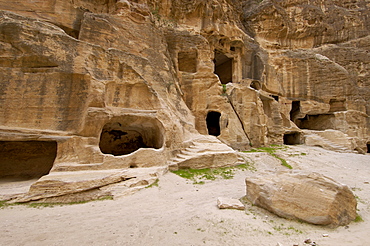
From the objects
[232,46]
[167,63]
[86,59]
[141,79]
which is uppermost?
[232,46]

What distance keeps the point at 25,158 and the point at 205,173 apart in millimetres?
7925

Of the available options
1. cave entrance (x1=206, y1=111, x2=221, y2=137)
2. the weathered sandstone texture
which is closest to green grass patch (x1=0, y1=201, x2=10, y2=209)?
the weathered sandstone texture

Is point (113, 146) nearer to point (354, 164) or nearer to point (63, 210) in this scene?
point (63, 210)

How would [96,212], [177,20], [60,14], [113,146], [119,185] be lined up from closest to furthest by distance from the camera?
1. [96,212]
2. [119,185]
3. [113,146]
4. [60,14]
5. [177,20]

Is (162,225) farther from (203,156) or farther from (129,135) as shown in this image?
(129,135)

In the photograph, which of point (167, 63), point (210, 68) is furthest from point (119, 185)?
point (210, 68)

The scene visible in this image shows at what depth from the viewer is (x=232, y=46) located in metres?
22.7

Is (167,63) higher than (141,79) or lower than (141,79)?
higher

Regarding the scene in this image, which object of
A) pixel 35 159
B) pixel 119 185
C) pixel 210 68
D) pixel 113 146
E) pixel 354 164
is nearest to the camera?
pixel 119 185

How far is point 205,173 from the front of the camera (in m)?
8.52

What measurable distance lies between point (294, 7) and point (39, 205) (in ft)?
120

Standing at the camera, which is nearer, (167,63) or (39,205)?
(39,205)

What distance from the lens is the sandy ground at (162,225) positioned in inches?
137

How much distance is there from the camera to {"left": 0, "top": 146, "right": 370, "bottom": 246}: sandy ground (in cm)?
347
